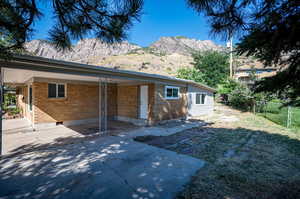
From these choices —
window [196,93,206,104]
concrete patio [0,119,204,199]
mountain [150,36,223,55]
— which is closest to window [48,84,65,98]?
concrete patio [0,119,204,199]

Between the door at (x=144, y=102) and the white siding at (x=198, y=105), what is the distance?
399cm

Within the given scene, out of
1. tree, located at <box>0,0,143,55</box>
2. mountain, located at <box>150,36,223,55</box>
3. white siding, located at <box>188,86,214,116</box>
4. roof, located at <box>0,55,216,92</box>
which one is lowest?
white siding, located at <box>188,86,214,116</box>

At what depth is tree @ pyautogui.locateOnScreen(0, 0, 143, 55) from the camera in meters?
2.10

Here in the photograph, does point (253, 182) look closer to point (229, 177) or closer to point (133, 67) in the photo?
point (229, 177)

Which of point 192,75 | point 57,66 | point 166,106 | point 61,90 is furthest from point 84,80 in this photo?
point 192,75

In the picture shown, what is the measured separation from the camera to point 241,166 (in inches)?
137

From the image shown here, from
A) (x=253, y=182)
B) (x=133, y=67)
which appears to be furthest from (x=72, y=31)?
(x=133, y=67)

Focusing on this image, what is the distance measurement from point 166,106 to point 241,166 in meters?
5.67

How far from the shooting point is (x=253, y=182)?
9.20ft

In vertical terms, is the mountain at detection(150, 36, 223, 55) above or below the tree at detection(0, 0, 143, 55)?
above

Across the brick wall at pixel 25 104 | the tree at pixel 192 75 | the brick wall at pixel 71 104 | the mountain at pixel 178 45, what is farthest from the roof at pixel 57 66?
the mountain at pixel 178 45

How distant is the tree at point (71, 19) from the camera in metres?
2.10

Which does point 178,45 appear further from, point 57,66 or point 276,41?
point 276,41

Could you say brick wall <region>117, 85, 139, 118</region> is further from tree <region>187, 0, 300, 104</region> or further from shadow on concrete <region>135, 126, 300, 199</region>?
tree <region>187, 0, 300, 104</region>
